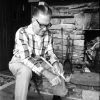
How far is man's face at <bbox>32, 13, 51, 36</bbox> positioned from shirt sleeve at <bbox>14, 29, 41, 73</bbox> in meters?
0.14

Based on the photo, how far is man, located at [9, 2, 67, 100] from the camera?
2166mm

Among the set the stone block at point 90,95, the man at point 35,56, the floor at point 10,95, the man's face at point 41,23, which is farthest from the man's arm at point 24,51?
the stone block at point 90,95

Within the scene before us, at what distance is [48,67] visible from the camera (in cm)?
246

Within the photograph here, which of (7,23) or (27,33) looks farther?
(7,23)

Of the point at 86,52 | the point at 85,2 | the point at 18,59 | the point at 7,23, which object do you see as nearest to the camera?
the point at 18,59

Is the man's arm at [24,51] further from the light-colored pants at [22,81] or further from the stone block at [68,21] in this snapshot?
the stone block at [68,21]

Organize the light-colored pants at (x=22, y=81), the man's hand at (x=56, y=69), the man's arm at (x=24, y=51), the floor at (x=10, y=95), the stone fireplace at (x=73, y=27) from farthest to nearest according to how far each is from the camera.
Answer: the stone fireplace at (x=73, y=27), the floor at (x=10, y=95), the man's hand at (x=56, y=69), the man's arm at (x=24, y=51), the light-colored pants at (x=22, y=81)

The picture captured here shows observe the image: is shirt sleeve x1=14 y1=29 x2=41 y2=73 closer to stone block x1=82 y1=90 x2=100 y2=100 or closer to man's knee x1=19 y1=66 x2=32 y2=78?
man's knee x1=19 y1=66 x2=32 y2=78

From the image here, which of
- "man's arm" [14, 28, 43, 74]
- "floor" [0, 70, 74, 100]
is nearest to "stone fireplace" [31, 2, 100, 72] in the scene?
"floor" [0, 70, 74, 100]

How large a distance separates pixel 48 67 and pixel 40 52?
182 millimetres

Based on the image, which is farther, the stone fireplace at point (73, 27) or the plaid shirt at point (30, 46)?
the stone fireplace at point (73, 27)

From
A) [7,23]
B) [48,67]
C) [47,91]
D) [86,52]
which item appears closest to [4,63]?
[7,23]

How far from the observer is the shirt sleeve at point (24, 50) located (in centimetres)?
227

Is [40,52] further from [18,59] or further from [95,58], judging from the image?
[95,58]
